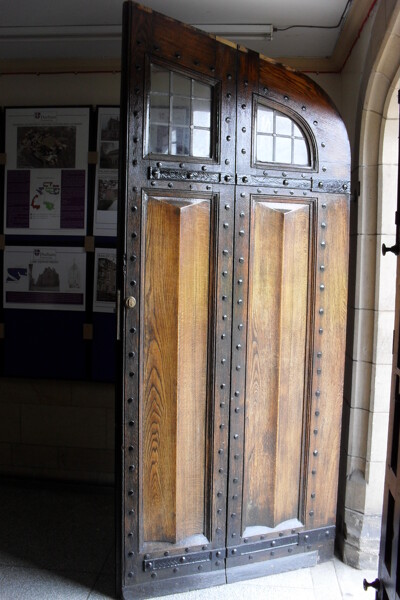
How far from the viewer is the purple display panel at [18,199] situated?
11.0 ft

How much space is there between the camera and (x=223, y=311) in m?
2.39

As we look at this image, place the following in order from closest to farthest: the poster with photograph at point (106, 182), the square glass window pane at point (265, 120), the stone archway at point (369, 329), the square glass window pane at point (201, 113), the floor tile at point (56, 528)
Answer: the square glass window pane at point (201, 113) < the square glass window pane at point (265, 120) < the stone archway at point (369, 329) < the floor tile at point (56, 528) < the poster with photograph at point (106, 182)

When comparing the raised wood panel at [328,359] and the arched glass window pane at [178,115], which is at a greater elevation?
the arched glass window pane at [178,115]

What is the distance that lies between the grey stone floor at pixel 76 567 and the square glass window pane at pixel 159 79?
217 centimetres

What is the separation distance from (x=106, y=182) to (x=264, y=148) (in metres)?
1.20

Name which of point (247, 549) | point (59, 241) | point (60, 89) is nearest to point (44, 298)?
point (59, 241)

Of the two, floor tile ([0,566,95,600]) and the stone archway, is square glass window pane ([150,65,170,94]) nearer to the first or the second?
the stone archway

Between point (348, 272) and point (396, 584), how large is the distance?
4.57ft

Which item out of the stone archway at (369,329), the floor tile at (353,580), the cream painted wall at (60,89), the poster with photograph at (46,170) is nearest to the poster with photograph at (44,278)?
the poster with photograph at (46,170)

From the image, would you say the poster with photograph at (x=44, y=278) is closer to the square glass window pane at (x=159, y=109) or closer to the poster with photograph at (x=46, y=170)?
the poster with photograph at (x=46, y=170)

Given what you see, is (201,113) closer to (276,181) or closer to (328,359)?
(276,181)

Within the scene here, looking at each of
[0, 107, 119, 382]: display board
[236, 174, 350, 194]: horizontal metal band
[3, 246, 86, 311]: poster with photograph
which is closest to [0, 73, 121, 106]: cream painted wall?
[0, 107, 119, 382]: display board

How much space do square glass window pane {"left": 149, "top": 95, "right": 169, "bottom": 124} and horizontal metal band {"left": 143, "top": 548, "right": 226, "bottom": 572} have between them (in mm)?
1874

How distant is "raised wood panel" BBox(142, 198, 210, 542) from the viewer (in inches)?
89.7
